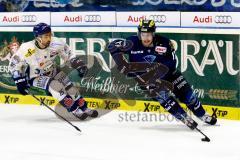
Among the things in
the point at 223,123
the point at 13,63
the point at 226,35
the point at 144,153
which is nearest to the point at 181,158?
the point at 144,153

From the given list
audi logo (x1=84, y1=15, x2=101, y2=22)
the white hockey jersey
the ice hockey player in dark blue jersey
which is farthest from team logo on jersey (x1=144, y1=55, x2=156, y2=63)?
audi logo (x1=84, y1=15, x2=101, y2=22)

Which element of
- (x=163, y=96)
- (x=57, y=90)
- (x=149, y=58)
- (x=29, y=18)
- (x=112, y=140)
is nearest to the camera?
(x=112, y=140)

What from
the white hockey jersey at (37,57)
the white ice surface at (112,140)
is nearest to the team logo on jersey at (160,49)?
the white ice surface at (112,140)

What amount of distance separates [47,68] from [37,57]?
268 millimetres

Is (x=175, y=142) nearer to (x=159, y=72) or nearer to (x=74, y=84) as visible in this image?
(x=159, y=72)

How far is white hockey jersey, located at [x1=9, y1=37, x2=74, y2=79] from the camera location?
10094 mm

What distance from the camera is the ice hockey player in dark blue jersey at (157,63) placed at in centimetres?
936

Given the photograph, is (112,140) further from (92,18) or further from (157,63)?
(92,18)

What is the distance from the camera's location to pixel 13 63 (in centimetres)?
1008

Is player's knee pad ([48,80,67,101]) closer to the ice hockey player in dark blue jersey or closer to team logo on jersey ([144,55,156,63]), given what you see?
the ice hockey player in dark blue jersey

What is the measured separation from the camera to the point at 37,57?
33.5ft

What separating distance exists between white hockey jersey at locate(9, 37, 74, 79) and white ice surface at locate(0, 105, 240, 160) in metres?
0.90

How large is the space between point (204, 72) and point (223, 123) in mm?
989

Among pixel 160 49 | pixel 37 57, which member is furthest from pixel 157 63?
pixel 37 57
